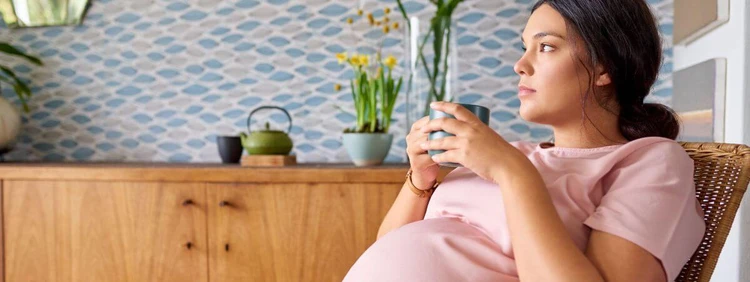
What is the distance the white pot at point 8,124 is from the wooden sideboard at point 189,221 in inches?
10.3

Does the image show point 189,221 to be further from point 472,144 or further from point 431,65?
point 472,144

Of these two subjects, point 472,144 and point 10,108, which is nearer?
point 472,144

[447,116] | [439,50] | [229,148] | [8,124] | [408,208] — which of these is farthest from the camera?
[8,124]

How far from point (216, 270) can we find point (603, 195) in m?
1.36

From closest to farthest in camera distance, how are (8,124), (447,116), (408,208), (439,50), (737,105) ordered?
(447,116) < (408,208) < (737,105) < (439,50) < (8,124)

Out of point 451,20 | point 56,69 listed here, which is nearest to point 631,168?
point 451,20

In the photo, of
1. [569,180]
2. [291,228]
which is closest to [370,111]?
[291,228]

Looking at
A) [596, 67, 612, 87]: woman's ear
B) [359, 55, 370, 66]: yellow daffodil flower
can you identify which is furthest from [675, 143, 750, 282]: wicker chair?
[359, 55, 370, 66]: yellow daffodil flower

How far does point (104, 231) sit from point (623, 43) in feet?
5.70

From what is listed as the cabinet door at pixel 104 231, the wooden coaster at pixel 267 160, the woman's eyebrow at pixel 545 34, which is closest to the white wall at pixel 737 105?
the woman's eyebrow at pixel 545 34

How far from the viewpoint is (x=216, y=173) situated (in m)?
1.98

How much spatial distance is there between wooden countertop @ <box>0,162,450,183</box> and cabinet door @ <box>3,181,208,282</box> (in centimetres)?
3

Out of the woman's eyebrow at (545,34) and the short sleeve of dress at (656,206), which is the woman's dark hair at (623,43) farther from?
the short sleeve of dress at (656,206)

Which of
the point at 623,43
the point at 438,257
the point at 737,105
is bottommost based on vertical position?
the point at 438,257
